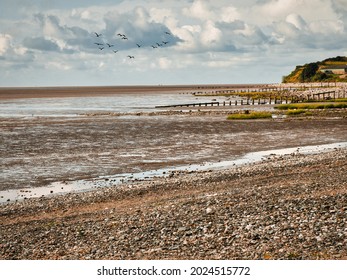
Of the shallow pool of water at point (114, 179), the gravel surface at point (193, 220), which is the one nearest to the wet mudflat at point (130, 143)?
the shallow pool of water at point (114, 179)

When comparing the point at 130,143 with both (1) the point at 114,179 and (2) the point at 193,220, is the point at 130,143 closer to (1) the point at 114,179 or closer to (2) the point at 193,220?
(1) the point at 114,179

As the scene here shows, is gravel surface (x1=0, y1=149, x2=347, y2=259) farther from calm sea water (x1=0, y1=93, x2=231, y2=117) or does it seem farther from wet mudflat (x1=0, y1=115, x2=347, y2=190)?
calm sea water (x1=0, y1=93, x2=231, y2=117)

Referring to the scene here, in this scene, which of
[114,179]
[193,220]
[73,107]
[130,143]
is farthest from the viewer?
[73,107]

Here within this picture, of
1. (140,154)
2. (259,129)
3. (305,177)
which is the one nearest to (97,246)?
(305,177)

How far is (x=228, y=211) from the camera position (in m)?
18.8

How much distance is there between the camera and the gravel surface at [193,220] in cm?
1483

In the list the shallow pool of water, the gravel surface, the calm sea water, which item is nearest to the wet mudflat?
the shallow pool of water

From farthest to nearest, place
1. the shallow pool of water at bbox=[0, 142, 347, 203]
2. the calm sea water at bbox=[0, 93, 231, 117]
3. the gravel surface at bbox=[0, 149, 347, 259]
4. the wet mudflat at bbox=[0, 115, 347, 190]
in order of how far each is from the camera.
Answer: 1. the calm sea water at bbox=[0, 93, 231, 117]
2. the wet mudflat at bbox=[0, 115, 347, 190]
3. the shallow pool of water at bbox=[0, 142, 347, 203]
4. the gravel surface at bbox=[0, 149, 347, 259]

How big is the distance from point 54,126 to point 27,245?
51974mm

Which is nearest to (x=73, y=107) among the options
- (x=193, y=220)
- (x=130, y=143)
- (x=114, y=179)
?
(x=130, y=143)

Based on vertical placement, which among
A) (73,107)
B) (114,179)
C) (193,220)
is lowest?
(114,179)

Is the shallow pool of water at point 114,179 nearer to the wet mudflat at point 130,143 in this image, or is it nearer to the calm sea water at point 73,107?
the wet mudflat at point 130,143

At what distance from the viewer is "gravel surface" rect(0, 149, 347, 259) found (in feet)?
48.6

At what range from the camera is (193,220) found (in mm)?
17875
